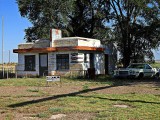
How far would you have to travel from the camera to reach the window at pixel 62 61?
112 feet

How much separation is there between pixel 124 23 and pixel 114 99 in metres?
26.1

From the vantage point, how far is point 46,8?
38.8 meters

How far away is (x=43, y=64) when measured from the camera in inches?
1407

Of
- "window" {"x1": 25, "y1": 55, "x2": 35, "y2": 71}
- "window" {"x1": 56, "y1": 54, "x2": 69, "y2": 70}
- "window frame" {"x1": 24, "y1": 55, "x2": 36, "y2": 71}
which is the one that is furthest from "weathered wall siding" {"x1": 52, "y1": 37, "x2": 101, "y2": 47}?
"window" {"x1": 25, "y1": 55, "x2": 35, "y2": 71}

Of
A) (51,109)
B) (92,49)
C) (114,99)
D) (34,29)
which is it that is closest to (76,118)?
(51,109)

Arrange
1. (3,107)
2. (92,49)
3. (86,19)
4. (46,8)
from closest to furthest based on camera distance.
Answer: (3,107), (92,49), (46,8), (86,19)

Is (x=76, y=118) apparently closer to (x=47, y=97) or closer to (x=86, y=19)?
(x=47, y=97)

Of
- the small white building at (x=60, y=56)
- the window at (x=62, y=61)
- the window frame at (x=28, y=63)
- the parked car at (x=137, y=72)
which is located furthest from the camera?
the window frame at (x=28, y=63)

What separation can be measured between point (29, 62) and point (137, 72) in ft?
38.5

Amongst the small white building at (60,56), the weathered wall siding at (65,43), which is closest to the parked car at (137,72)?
the small white building at (60,56)

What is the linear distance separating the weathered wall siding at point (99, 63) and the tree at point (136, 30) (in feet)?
10.8

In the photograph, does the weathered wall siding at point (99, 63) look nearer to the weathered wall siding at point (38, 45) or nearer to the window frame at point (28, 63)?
the weathered wall siding at point (38, 45)

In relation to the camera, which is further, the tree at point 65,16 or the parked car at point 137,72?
the tree at point 65,16

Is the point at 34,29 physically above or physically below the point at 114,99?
above
